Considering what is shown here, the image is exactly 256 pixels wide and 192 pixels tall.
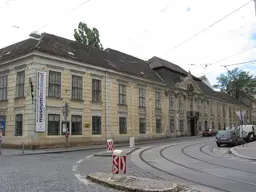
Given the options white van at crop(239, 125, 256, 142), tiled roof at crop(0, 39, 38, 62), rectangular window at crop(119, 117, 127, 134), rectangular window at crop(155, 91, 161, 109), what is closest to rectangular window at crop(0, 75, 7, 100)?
tiled roof at crop(0, 39, 38, 62)

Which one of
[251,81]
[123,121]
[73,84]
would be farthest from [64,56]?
[251,81]

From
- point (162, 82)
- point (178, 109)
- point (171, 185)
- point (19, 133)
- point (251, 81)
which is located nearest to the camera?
point (171, 185)

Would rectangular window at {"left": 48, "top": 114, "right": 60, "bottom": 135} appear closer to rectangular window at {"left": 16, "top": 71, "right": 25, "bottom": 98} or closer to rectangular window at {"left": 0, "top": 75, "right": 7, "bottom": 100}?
rectangular window at {"left": 16, "top": 71, "right": 25, "bottom": 98}

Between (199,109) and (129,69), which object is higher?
(129,69)

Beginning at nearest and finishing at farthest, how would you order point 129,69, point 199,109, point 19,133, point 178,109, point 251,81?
point 19,133, point 129,69, point 178,109, point 199,109, point 251,81

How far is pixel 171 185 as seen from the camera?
8.90m

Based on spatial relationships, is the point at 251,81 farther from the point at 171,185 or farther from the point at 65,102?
the point at 171,185

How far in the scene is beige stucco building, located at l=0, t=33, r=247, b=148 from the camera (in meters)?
28.6

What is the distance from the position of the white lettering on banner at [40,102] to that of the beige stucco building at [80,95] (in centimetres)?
9

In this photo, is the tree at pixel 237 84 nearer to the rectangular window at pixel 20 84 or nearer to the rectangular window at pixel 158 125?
the rectangular window at pixel 158 125

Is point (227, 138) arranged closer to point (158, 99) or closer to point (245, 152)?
point (245, 152)

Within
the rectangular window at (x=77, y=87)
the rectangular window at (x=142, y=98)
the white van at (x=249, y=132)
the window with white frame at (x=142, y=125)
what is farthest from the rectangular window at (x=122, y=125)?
the white van at (x=249, y=132)

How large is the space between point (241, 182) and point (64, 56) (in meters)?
23.6

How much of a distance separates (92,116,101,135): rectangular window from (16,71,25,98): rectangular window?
781 centimetres
